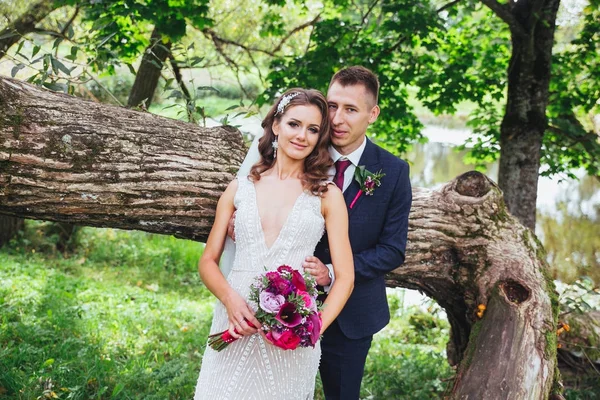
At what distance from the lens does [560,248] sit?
11484 millimetres

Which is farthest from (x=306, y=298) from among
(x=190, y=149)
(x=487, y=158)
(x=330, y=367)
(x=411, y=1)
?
(x=487, y=158)

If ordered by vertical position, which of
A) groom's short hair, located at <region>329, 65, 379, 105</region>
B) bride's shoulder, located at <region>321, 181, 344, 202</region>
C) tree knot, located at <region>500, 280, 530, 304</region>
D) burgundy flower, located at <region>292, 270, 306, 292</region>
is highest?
groom's short hair, located at <region>329, 65, 379, 105</region>

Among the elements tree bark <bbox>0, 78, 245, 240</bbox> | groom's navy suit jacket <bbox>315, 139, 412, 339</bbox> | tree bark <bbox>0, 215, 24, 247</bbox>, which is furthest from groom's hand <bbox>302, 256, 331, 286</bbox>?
tree bark <bbox>0, 215, 24, 247</bbox>

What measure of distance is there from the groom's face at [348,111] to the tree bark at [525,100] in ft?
10.7

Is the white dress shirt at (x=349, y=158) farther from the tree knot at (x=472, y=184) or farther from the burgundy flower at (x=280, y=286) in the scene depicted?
the tree knot at (x=472, y=184)

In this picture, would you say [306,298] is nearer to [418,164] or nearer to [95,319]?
[95,319]

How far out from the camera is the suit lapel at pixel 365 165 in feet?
9.52

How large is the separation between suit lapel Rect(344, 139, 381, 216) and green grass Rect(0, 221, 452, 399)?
73.3 inches

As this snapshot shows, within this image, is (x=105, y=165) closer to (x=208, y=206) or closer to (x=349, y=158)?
(x=208, y=206)

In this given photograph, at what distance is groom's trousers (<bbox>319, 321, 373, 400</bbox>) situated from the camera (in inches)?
116

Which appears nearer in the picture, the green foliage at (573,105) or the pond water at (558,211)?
the green foliage at (573,105)

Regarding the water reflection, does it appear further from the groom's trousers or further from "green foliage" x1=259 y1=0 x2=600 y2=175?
the groom's trousers

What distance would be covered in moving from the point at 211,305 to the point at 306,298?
4824 millimetres

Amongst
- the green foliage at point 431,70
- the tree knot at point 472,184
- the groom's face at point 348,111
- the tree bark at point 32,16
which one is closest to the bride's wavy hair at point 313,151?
the groom's face at point 348,111
